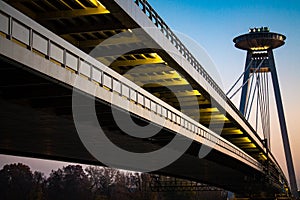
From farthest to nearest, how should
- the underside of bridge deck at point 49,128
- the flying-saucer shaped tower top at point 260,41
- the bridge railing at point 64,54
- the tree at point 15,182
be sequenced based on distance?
the tree at point 15,182, the flying-saucer shaped tower top at point 260,41, the underside of bridge deck at point 49,128, the bridge railing at point 64,54

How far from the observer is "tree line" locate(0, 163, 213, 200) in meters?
102

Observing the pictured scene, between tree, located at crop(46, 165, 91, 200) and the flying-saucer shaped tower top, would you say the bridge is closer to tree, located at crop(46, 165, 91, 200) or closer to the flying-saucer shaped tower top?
the flying-saucer shaped tower top

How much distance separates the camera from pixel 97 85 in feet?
57.0

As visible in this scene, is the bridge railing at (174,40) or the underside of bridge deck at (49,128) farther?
the bridge railing at (174,40)

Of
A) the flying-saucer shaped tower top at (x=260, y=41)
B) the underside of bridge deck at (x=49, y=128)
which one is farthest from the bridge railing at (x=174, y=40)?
the flying-saucer shaped tower top at (x=260, y=41)

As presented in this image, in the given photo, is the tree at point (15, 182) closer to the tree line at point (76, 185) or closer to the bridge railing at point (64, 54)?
the tree line at point (76, 185)

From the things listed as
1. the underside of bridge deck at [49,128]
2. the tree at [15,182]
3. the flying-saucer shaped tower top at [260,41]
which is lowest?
the underside of bridge deck at [49,128]

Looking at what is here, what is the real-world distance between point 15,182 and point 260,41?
50.2m

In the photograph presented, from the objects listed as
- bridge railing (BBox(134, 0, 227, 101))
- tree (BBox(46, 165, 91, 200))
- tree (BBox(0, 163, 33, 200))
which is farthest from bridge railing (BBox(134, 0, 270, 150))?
tree (BBox(46, 165, 91, 200))

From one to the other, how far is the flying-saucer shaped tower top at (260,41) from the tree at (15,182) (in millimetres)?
44339

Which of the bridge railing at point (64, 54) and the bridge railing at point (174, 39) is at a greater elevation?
the bridge railing at point (174, 39)

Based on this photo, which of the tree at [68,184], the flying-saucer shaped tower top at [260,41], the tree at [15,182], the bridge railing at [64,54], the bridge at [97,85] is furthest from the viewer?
the tree at [68,184]

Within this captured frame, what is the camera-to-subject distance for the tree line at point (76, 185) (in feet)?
334

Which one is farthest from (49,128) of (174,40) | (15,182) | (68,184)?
(68,184)
